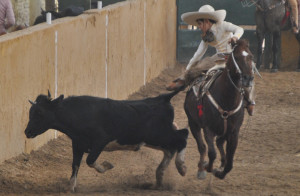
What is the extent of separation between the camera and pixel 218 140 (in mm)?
11250

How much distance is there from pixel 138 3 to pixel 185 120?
4.06 m

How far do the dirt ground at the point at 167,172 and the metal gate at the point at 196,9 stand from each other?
8813 mm

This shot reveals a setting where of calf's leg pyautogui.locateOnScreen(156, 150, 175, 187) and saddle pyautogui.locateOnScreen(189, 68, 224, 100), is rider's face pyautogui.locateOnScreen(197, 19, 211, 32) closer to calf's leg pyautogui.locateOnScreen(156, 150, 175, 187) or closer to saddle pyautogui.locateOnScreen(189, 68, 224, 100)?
saddle pyautogui.locateOnScreen(189, 68, 224, 100)

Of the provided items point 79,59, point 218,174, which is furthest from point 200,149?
point 79,59

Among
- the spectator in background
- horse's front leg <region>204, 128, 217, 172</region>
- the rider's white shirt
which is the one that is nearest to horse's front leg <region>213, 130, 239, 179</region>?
horse's front leg <region>204, 128, 217, 172</region>

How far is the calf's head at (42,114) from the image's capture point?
1026 cm

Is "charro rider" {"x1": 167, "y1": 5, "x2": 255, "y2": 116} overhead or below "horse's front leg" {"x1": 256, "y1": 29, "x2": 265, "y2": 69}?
overhead

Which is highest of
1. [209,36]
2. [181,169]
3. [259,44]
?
[209,36]

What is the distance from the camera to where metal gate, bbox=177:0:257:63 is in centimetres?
2381

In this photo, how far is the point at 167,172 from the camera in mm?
10883

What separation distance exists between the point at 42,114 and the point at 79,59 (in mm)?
4029

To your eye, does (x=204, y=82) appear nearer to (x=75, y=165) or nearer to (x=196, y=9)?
(x=75, y=165)

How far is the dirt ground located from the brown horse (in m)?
0.37

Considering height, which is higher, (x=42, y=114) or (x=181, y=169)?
(x=42, y=114)
